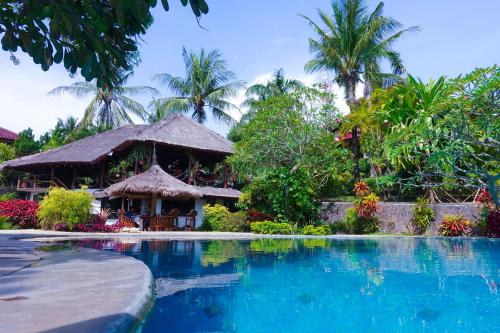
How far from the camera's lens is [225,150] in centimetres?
2138

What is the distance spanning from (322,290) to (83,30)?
485 cm

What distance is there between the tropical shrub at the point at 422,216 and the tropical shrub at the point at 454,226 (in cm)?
63

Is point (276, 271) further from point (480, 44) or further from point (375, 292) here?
point (480, 44)

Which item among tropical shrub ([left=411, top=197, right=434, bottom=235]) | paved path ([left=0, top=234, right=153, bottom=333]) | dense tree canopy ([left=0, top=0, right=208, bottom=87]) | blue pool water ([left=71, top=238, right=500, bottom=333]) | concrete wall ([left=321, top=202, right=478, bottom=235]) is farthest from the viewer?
tropical shrub ([left=411, top=197, right=434, bottom=235])

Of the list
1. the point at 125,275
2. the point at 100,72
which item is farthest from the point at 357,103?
the point at 100,72

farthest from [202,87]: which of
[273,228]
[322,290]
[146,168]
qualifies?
[322,290]

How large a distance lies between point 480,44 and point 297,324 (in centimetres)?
819

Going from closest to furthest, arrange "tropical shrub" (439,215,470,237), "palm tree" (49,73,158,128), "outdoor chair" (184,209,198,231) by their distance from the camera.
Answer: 1. "tropical shrub" (439,215,470,237)
2. "outdoor chair" (184,209,198,231)
3. "palm tree" (49,73,158,128)

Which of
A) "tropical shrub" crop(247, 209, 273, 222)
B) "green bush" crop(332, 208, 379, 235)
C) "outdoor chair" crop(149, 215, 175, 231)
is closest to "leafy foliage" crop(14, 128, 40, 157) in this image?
"outdoor chair" crop(149, 215, 175, 231)

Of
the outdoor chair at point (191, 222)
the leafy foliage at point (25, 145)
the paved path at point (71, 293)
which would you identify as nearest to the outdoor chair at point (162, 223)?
the outdoor chair at point (191, 222)

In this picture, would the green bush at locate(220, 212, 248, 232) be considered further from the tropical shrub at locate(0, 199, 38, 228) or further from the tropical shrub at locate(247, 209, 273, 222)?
the tropical shrub at locate(0, 199, 38, 228)

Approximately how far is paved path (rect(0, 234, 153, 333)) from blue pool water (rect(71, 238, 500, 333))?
396 mm

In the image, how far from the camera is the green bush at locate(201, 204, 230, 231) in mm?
18344

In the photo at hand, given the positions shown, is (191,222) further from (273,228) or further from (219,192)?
(273,228)
